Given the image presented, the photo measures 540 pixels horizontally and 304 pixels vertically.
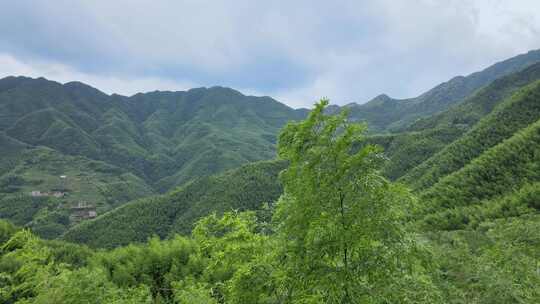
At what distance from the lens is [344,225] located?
4574 mm

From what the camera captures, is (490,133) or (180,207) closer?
(490,133)

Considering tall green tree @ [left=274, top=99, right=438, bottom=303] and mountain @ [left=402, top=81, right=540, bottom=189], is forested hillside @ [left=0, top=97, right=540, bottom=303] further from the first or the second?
mountain @ [left=402, top=81, right=540, bottom=189]

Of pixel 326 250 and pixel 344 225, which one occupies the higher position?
pixel 344 225

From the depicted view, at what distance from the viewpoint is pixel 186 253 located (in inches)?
890

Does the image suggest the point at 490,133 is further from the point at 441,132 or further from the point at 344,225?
the point at 344,225

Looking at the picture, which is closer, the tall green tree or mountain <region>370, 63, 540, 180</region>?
the tall green tree

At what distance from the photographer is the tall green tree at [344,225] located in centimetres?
446

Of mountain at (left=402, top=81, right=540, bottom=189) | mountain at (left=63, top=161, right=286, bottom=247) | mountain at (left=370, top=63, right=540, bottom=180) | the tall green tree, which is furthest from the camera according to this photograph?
mountain at (left=370, top=63, right=540, bottom=180)

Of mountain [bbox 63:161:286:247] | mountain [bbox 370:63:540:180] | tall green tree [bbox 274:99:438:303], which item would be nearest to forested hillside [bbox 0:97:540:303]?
tall green tree [bbox 274:99:438:303]

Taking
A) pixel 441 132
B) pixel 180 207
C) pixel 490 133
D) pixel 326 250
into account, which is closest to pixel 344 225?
pixel 326 250

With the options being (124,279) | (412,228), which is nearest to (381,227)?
(412,228)

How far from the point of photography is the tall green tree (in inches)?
175

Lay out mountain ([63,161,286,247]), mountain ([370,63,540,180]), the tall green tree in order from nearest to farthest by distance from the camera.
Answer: the tall green tree → mountain ([63,161,286,247]) → mountain ([370,63,540,180])

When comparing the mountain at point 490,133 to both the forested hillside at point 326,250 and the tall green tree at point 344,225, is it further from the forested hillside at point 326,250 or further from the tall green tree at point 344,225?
the tall green tree at point 344,225
